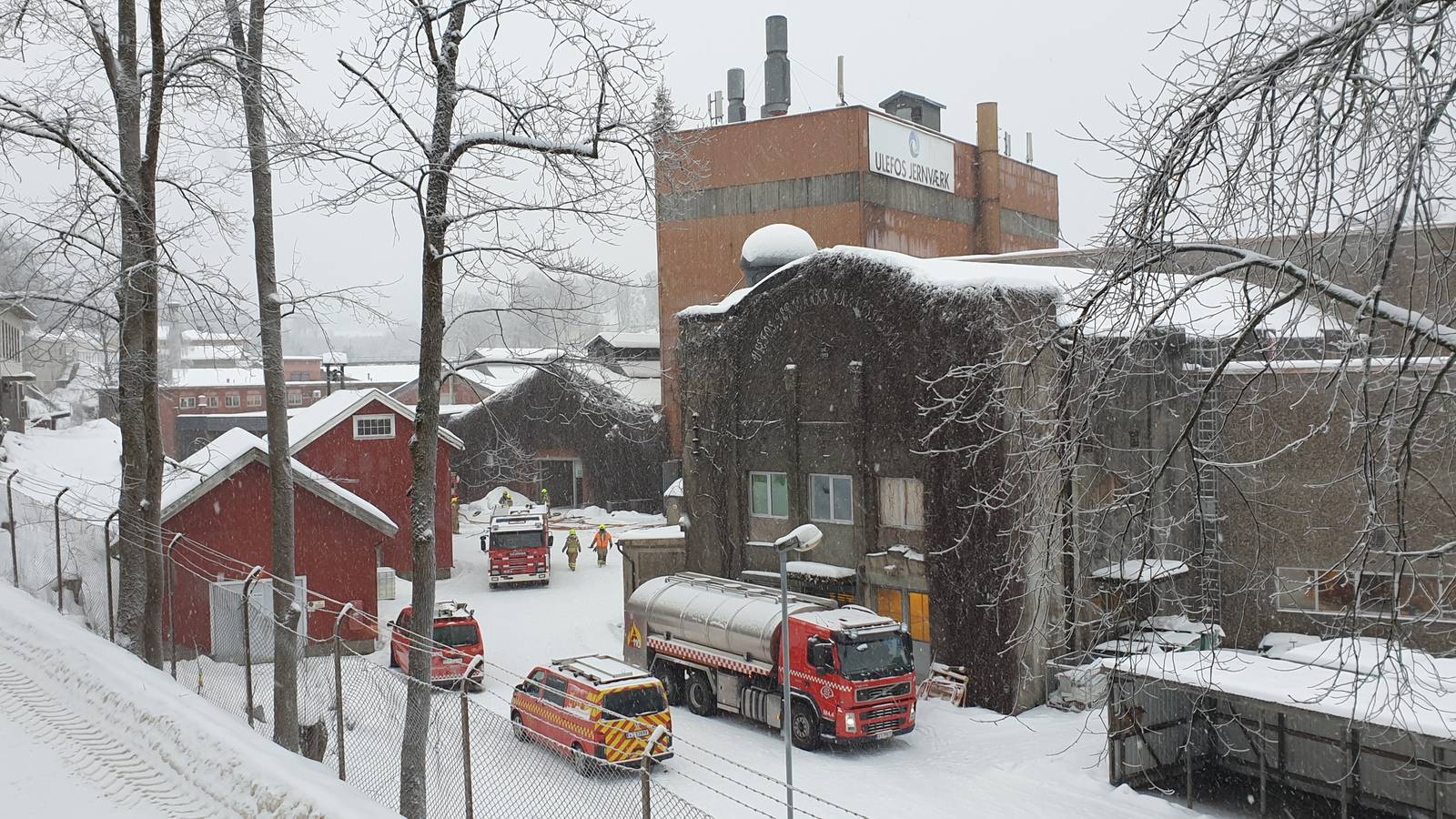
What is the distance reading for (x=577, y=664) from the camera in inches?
838

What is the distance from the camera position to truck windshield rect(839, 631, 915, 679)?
21359 millimetres

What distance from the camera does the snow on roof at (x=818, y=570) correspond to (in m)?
27.4

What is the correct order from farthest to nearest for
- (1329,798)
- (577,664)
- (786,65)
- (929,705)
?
(786,65), (929,705), (577,664), (1329,798)

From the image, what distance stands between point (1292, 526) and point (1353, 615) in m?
23.4

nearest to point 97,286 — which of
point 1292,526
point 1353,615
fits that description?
point 1353,615

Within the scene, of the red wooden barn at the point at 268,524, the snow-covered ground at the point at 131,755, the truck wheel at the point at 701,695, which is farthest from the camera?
the red wooden barn at the point at 268,524

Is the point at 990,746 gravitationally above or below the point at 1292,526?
below

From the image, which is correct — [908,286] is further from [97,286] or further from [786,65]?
[786,65]

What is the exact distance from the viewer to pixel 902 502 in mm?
26719

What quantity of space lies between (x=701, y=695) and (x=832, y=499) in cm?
679

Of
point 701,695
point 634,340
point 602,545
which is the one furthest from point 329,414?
point 634,340

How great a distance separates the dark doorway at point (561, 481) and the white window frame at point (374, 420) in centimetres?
2323

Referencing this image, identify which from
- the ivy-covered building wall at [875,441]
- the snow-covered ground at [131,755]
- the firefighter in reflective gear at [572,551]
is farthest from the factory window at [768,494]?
the snow-covered ground at [131,755]

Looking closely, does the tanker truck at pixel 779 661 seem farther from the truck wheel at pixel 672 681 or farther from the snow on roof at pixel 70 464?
the snow on roof at pixel 70 464
